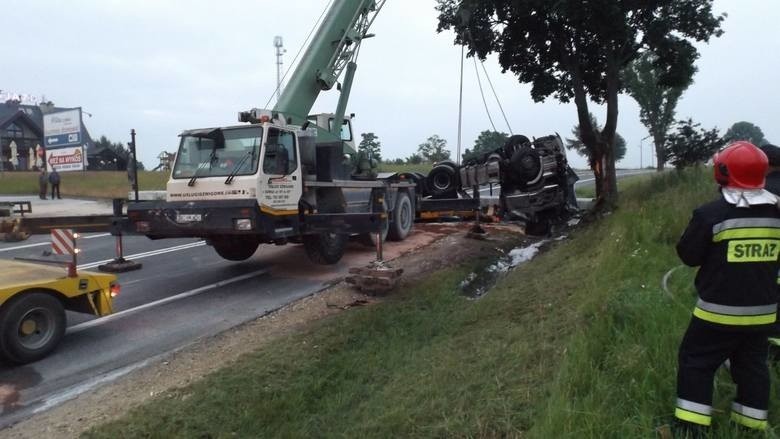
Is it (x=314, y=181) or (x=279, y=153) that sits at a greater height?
(x=279, y=153)

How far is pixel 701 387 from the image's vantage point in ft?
9.15

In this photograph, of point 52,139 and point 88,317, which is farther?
point 52,139

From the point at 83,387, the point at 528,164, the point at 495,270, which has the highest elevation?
the point at 528,164

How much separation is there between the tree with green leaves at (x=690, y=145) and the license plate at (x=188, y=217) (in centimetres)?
1097

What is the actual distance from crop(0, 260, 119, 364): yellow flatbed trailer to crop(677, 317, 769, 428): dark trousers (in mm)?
5210

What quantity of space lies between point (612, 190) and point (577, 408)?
12.7 meters

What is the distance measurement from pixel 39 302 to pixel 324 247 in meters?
4.44

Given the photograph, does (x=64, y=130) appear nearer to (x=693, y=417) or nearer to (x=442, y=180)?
(x=442, y=180)

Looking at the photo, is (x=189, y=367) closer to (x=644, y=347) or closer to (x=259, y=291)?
(x=259, y=291)

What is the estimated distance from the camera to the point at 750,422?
2.79m

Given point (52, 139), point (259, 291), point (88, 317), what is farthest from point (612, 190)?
point (52, 139)

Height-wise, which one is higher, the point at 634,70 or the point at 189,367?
the point at 634,70

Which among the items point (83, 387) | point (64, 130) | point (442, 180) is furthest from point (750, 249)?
point (64, 130)

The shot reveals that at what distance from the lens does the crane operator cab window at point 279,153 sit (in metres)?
8.05
